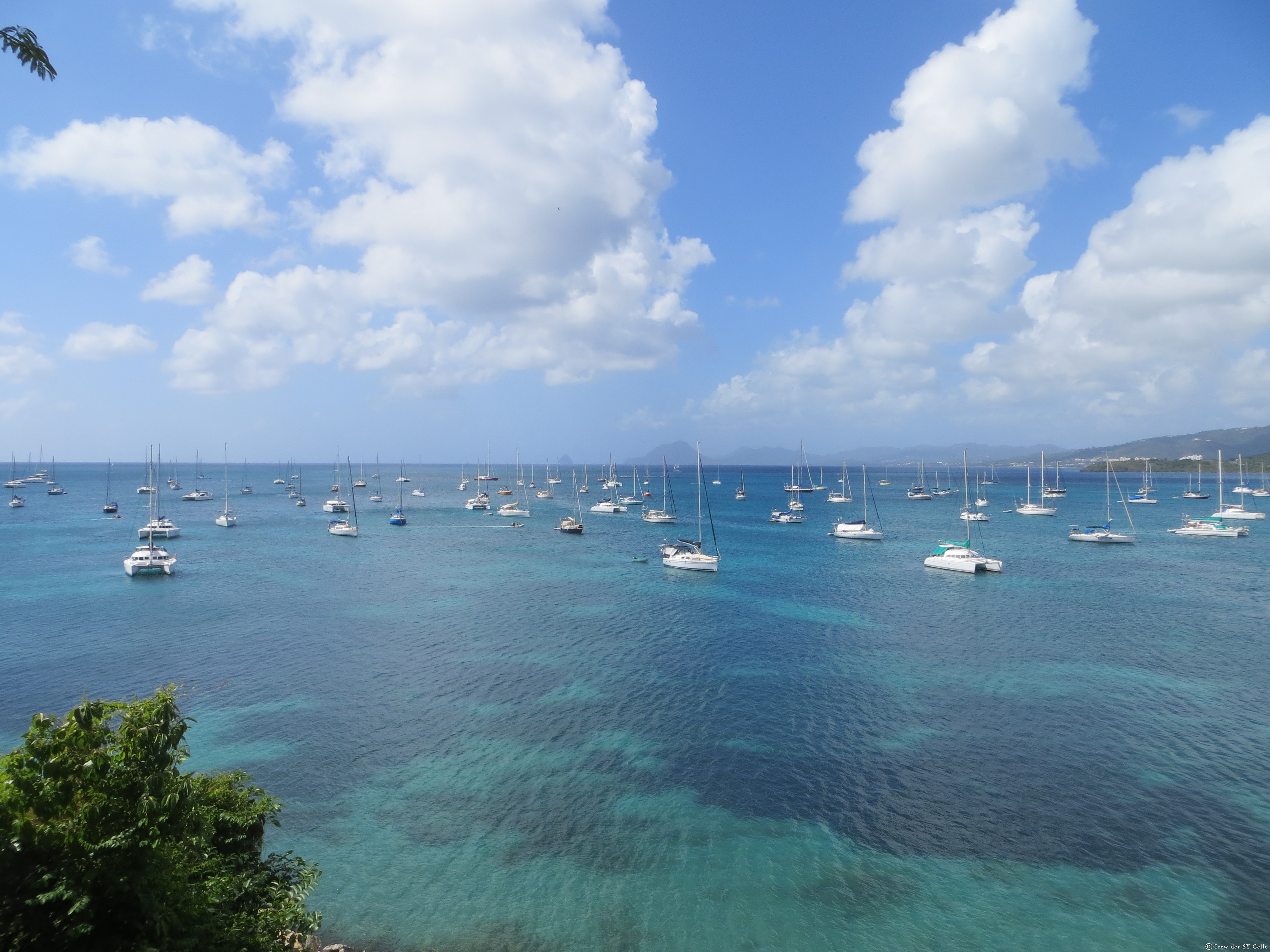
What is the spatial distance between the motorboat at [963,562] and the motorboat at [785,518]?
157 feet

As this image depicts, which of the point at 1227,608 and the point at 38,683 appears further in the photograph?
the point at 1227,608

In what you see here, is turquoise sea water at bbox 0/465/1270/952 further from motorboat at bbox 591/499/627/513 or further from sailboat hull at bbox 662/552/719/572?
motorboat at bbox 591/499/627/513

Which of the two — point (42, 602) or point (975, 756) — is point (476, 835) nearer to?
point (975, 756)

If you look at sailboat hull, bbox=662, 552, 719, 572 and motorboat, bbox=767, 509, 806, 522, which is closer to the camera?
sailboat hull, bbox=662, 552, 719, 572

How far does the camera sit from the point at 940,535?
10381cm

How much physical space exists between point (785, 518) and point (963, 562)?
5440cm

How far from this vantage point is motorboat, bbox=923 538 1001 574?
2709 inches

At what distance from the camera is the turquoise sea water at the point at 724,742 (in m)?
19.3

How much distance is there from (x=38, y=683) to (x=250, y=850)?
3121 centimetres

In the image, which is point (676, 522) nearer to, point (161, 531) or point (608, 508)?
point (608, 508)

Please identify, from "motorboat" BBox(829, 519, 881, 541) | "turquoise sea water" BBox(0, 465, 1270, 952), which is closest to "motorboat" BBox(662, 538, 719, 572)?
"turquoise sea water" BBox(0, 465, 1270, 952)

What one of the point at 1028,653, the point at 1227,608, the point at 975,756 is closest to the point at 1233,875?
the point at 975,756

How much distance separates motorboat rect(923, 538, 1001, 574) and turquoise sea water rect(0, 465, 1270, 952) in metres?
1.74

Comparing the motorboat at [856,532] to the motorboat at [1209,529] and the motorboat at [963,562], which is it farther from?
the motorboat at [1209,529]
